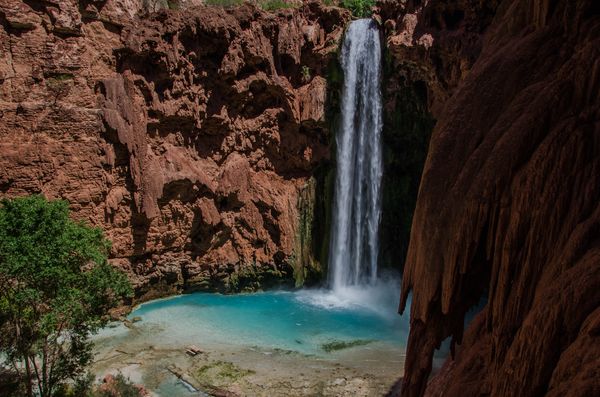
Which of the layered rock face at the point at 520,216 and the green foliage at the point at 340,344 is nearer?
the layered rock face at the point at 520,216

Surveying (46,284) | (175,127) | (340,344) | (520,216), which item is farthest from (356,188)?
(520,216)

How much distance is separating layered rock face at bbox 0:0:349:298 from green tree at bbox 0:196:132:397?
6.57 m

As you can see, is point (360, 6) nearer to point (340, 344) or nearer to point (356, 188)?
point (356, 188)

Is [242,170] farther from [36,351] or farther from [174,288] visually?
[36,351]

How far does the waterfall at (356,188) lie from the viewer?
2111cm

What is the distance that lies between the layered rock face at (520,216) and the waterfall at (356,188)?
15.8 meters

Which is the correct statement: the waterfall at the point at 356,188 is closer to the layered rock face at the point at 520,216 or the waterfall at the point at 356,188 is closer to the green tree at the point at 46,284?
the green tree at the point at 46,284

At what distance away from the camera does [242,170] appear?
20.9m

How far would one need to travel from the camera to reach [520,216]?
3809 mm

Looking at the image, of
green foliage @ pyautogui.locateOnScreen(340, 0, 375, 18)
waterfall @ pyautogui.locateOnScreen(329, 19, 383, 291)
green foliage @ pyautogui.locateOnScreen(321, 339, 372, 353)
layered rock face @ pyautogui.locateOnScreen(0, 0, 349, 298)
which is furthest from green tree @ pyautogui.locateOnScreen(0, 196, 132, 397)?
green foliage @ pyautogui.locateOnScreen(340, 0, 375, 18)

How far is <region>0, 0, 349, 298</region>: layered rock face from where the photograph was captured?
631 inches

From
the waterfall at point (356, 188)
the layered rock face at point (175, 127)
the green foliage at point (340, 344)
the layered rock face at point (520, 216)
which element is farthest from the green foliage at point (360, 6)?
the layered rock face at point (520, 216)

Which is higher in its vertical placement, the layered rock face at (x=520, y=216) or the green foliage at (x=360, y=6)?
the green foliage at (x=360, y=6)

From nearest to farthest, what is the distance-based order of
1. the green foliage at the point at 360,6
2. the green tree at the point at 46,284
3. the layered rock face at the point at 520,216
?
the layered rock face at the point at 520,216
the green tree at the point at 46,284
the green foliage at the point at 360,6
